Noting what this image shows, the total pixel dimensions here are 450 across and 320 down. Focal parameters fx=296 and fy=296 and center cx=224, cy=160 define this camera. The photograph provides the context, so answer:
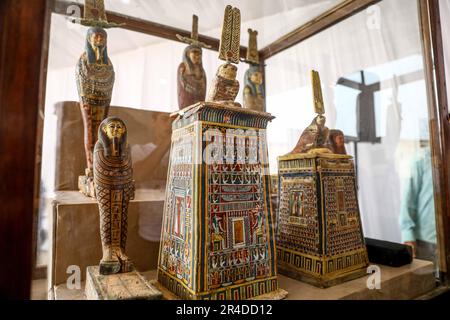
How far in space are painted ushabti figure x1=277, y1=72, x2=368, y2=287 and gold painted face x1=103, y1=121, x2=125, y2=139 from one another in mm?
847

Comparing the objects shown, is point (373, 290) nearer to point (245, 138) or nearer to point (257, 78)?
point (245, 138)

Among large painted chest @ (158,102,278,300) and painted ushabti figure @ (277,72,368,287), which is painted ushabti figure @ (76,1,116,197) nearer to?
large painted chest @ (158,102,278,300)

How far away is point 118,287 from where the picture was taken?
965mm

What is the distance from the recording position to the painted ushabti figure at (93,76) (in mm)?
1483

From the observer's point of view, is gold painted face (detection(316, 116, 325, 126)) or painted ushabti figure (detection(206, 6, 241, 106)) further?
gold painted face (detection(316, 116, 325, 126))

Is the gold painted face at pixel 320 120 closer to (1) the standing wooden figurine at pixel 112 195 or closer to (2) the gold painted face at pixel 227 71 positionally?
(2) the gold painted face at pixel 227 71

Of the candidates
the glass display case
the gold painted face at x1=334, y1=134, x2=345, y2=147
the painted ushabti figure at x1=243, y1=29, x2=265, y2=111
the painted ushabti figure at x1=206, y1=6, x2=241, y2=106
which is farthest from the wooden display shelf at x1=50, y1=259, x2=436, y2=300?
the painted ushabti figure at x1=243, y1=29, x2=265, y2=111

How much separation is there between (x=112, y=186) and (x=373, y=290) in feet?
4.01

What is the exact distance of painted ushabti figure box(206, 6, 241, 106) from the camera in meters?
1.29

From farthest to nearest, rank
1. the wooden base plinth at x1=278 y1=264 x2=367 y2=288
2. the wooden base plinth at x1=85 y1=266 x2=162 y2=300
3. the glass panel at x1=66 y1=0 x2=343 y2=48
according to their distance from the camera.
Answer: the glass panel at x1=66 y1=0 x2=343 y2=48 → the wooden base plinth at x1=278 y1=264 x2=367 y2=288 → the wooden base plinth at x1=85 y1=266 x2=162 y2=300

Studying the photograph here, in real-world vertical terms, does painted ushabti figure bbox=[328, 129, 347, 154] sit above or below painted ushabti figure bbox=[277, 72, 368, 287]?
above

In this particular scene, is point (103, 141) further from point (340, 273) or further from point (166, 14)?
point (340, 273)

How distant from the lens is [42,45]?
0.81 metres
